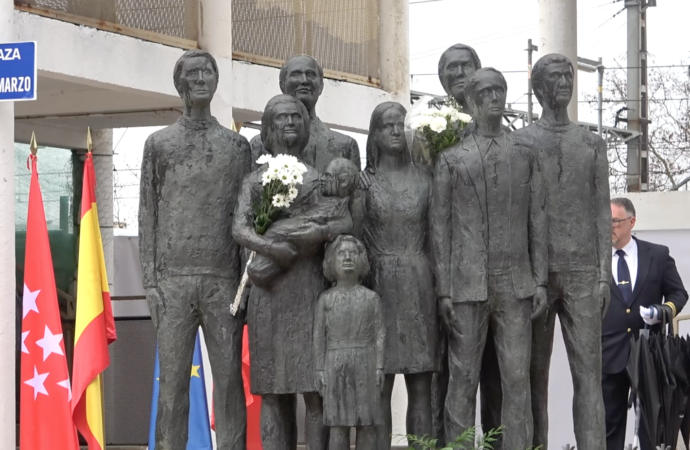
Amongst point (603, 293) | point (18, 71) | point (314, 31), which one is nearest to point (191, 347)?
point (603, 293)

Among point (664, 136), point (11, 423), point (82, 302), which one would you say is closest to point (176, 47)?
point (82, 302)

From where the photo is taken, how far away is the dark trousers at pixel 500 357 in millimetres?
7301

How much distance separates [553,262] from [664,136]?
86.2ft

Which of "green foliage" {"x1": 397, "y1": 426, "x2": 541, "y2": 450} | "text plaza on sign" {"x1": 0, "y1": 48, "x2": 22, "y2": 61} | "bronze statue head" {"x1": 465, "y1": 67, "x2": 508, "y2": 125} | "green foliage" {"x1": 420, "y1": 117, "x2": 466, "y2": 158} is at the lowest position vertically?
"green foliage" {"x1": 397, "y1": 426, "x2": 541, "y2": 450}

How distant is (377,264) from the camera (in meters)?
7.49

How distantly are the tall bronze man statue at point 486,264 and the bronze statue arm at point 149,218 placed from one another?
5.04 ft

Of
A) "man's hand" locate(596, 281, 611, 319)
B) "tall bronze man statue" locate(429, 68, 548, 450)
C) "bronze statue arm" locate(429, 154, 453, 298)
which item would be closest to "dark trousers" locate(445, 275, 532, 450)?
"tall bronze man statue" locate(429, 68, 548, 450)

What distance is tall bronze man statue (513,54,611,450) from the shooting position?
7602 millimetres

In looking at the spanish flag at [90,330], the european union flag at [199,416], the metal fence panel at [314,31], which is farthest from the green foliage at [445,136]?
the metal fence panel at [314,31]

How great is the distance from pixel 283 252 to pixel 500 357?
4.32 ft

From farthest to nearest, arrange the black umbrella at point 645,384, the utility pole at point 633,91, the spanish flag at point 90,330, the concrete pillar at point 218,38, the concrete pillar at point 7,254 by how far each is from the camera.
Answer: the utility pole at point 633,91 < the concrete pillar at point 218,38 < the spanish flag at point 90,330 < the black umbrella at point 645,384 < the concrete pillar at point 7,254

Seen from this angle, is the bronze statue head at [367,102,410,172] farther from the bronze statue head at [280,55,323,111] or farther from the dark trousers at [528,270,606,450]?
the dark trousers at [528,270,606,450]

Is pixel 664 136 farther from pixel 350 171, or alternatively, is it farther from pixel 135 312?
pixel 350 171

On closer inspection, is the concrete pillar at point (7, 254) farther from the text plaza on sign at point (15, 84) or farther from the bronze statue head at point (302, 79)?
the bronze statue head at point (302, 79)
